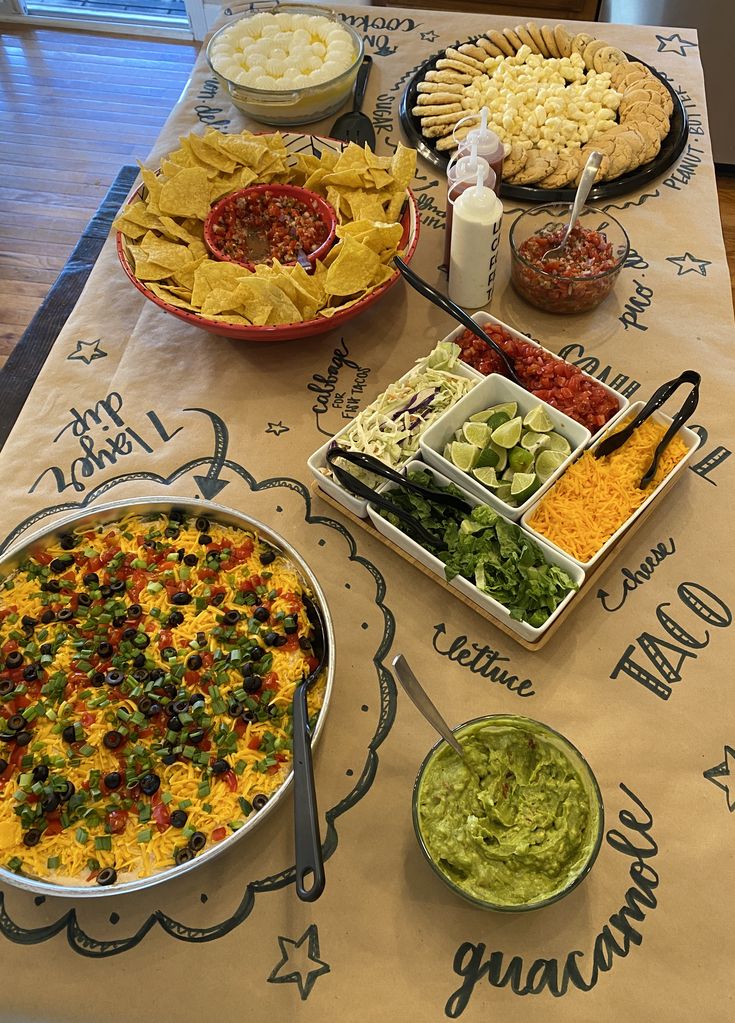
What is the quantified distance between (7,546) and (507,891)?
1163 millimetres

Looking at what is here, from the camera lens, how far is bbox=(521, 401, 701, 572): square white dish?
1.45 meters

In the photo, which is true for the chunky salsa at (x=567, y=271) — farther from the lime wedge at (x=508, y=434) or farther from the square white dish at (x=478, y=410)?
the lime wedge at (x=508, y=434)

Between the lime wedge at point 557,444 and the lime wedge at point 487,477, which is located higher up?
the lime wedge at point 557,444

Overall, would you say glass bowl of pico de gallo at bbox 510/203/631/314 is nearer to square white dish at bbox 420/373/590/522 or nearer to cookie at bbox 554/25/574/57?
square white dish at bbox 420/373/590/522

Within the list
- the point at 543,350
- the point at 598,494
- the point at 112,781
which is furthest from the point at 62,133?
the point at 112,781

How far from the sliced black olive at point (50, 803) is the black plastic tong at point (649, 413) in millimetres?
1164

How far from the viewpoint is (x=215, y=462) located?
174cm

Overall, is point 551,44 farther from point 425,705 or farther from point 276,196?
point 425,705

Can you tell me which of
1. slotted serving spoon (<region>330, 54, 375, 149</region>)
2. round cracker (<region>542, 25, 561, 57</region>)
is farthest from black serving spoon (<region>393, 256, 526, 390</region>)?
round cracker (<region>542, 25, 561, 57</region>)

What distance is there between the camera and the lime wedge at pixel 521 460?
1534 millimetres

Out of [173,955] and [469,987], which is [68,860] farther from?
[469,987]

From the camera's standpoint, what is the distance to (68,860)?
1200mm

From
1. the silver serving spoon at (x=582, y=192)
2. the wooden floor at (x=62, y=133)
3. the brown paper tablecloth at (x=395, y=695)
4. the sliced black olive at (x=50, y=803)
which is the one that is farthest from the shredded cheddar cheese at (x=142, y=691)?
the wooden floor at (x=62, y=133)

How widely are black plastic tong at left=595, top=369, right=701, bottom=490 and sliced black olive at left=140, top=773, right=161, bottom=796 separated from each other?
3.36 ft
